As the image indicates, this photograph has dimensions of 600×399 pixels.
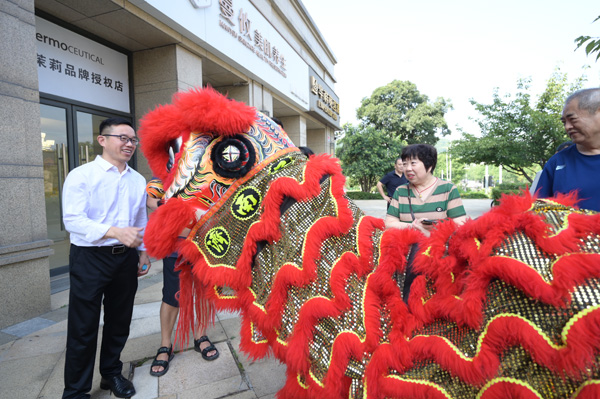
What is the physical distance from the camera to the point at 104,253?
210 centimetres

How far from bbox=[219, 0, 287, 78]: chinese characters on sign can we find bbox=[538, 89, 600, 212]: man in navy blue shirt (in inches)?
270

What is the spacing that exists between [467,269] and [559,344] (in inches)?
11.1

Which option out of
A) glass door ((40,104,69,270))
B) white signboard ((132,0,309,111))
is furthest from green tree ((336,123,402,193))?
glass door ((40,104,69,270))

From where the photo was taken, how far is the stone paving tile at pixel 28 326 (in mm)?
3190

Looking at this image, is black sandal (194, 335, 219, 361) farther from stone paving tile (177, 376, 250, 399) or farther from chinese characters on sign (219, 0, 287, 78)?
chinese characters on sign (219, 0, 287, 78)

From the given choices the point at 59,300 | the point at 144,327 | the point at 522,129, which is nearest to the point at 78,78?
the point at 59,300

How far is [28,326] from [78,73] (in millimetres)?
3973

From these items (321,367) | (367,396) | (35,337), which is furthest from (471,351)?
(35,337)

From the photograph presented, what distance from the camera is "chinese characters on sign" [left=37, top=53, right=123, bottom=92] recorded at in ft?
15.2

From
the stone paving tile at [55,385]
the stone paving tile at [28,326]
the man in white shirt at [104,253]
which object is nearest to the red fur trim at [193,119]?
the man in white shirt at [104,253]

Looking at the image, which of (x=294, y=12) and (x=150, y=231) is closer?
(x=150, y=231)

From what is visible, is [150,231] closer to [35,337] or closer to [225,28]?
[35,337]

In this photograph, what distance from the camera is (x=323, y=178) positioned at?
1285 millimetres

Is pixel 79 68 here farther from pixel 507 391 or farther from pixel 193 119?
pixel 507 391
